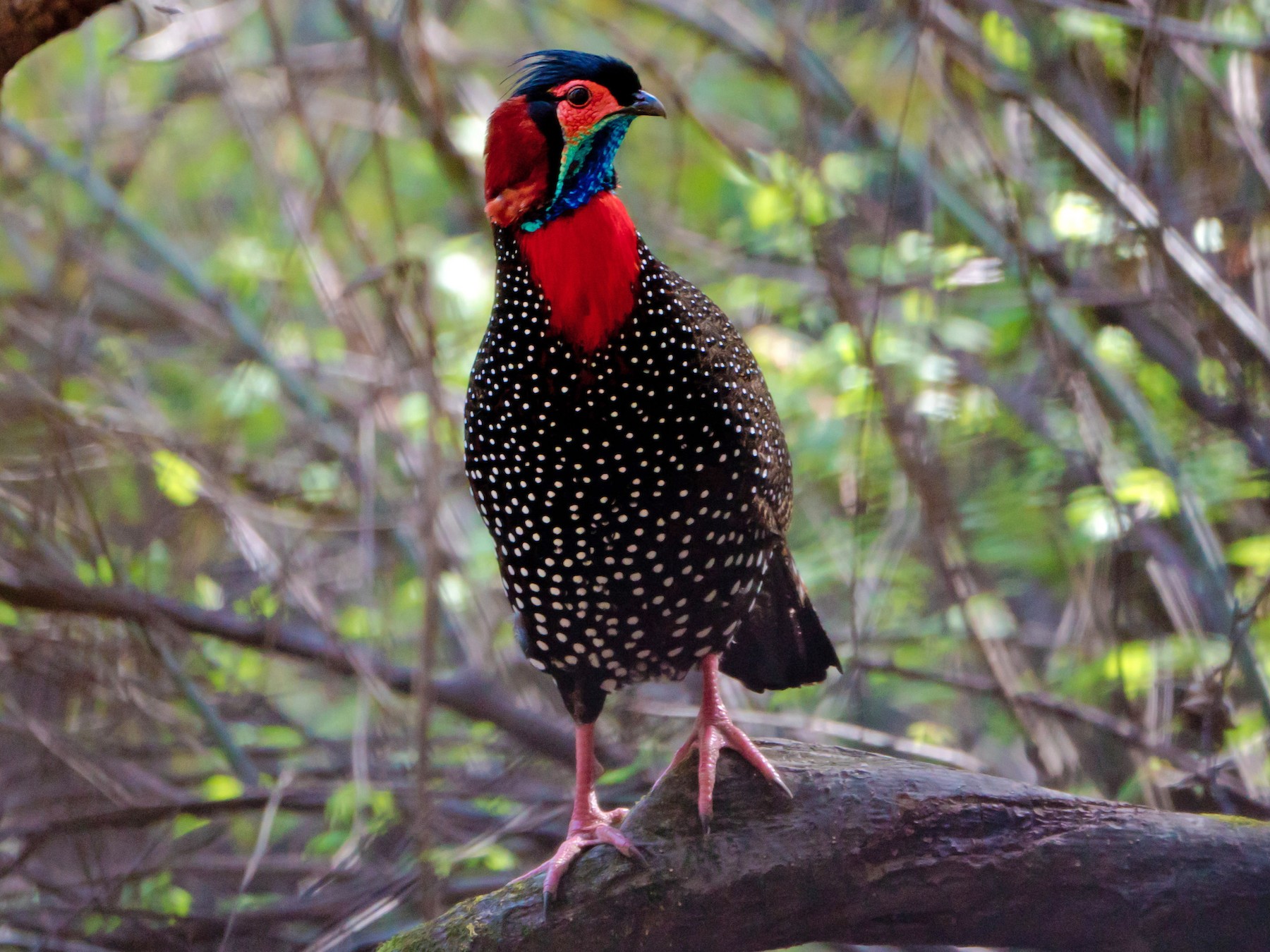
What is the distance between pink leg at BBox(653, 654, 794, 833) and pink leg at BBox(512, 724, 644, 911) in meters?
0.13

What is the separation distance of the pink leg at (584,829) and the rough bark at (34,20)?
153 centimetres

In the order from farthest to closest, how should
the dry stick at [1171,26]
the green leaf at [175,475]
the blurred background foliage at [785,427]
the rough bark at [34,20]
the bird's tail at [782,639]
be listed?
the green leaf at [175,475], the blurred background foliage at [785,427], the dry stick at [1171,26], the bird's tail at [782,639], the rough bark at [34,20]

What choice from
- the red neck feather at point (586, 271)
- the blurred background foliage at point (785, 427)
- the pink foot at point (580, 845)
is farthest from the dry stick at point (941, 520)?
the pink foot at point (580, 845)

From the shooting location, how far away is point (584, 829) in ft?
6.92

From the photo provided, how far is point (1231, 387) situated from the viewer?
9.95 feet

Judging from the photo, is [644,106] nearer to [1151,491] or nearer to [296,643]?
[1151,491]

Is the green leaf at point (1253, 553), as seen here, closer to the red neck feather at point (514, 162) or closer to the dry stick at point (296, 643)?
the dry stick at point (296, 643)

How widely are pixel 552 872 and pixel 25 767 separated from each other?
2.44m

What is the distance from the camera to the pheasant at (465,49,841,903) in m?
1.90

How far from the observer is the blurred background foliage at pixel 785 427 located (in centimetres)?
297

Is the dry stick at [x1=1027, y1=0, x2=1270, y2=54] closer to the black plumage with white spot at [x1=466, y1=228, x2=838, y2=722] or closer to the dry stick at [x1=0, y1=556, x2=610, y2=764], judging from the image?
the black plumage with white spot at [x1=466, y1=228, x2=838, y2=722]

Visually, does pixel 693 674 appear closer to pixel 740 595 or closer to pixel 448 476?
pixel 448 476

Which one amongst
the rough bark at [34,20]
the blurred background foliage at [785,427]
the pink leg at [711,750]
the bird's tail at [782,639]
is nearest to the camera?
the rough bark at [34,20]

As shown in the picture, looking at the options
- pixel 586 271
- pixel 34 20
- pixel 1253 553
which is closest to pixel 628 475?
pixel 586 271
